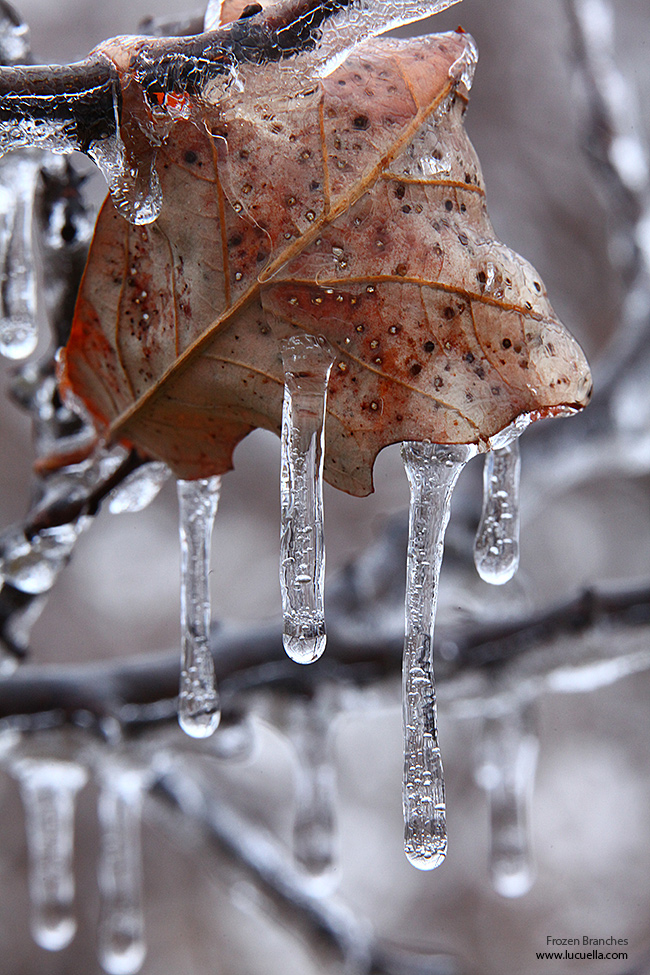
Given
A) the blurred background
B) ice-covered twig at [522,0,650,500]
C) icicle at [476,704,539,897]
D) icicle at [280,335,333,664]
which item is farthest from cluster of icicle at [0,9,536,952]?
the blurred background

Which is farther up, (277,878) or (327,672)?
(327,672)

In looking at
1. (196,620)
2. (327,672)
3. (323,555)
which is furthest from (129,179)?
(327,672)

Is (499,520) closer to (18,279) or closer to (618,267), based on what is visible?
(18,279)

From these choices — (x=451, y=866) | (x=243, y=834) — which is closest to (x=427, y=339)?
(x=243, y=834)

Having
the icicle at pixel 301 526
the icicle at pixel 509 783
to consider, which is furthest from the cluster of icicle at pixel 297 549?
the icicle at pixel 509 783

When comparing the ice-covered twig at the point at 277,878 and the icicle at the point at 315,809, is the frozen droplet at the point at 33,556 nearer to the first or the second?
the icicle at the point at 315,809

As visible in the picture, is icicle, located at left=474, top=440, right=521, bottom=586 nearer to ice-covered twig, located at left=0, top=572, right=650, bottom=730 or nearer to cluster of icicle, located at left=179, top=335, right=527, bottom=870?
cluster of icicle, located at left=179, top=335, right=527, bottom=870
